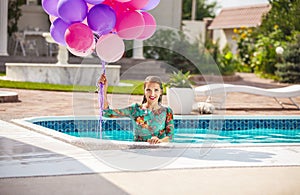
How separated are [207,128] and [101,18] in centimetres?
375

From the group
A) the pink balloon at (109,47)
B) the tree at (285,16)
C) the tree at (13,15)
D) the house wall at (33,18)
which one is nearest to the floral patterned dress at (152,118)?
the pink balloon at (109,47)

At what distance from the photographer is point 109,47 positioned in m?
5.67

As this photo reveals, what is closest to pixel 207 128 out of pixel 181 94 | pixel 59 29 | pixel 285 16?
pixel 181 94

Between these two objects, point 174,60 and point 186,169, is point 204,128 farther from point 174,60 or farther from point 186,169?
point 174,60

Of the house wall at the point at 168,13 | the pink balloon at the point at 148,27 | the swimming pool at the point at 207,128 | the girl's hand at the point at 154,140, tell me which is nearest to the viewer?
the girl's hand at the point at 154,140

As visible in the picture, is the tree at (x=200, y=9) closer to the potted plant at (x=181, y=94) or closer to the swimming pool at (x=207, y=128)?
the potted plant at (x=181, y=94)

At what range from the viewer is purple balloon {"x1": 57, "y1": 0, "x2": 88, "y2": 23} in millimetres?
5426

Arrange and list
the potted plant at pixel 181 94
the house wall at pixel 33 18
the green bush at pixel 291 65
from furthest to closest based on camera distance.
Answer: the house wall at pixel 33 18 < the green bush at pixel 291 65 < the potted plant at pixel 181 94

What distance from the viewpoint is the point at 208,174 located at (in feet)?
16.5

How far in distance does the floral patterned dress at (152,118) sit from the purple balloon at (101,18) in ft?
2.62

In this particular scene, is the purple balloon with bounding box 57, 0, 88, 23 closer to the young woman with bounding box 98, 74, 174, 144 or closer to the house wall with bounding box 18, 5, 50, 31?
the young woman with bounding box 98, 74, 174, 144

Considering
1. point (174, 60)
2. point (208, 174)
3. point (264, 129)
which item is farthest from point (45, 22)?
point (208, 174)

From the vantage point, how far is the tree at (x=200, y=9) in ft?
151

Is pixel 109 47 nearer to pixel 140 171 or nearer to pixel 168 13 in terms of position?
pixel 140 171
